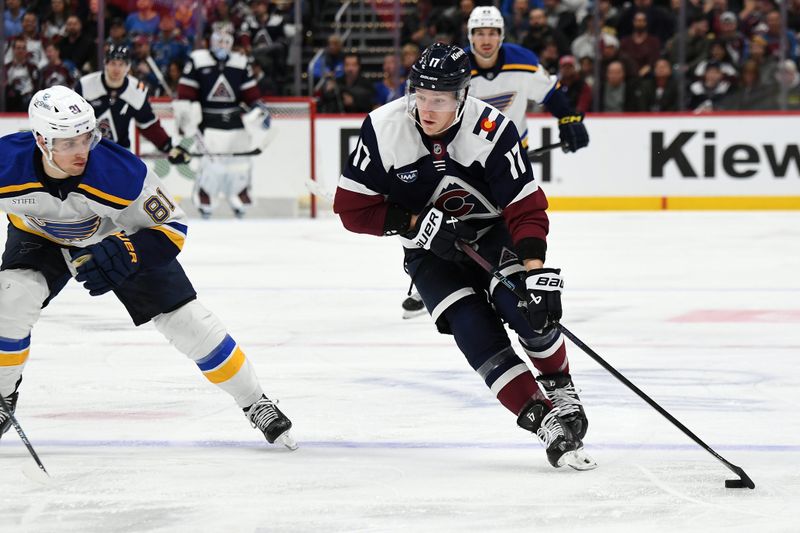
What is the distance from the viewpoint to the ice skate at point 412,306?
18.0 ft

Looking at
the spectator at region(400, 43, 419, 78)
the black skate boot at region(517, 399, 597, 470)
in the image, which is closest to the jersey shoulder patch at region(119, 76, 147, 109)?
the spectator at region(400, 43, 419, 78)

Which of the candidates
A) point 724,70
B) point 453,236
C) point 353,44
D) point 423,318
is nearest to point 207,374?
point 453,236

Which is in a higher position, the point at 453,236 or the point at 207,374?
the point at 453,236

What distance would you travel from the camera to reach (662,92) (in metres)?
10.4

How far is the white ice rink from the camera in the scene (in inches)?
107

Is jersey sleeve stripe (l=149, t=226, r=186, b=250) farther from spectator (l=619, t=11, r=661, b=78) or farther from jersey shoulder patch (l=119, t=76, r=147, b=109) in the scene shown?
spectator (l=619, t=11, r=661, b=78)

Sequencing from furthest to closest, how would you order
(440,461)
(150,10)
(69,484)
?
(150,10)
(440,461)
(69,484)

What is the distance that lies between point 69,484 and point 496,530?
3.20 feet

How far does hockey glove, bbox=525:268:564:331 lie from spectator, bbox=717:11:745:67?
316 inches

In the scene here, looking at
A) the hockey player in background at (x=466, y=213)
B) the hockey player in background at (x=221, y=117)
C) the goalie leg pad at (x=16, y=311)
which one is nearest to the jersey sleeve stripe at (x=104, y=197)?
the goalie leg pad at (x=16, y=311)

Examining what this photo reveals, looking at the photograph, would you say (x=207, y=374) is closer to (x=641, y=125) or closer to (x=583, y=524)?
(x=583, y=524)

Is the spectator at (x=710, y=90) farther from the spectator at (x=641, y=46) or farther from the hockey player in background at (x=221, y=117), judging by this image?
the hockey player in background at (x=221, y=117)

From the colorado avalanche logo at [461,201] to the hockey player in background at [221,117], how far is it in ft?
23.1

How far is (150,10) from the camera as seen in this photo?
11055 millimetres
